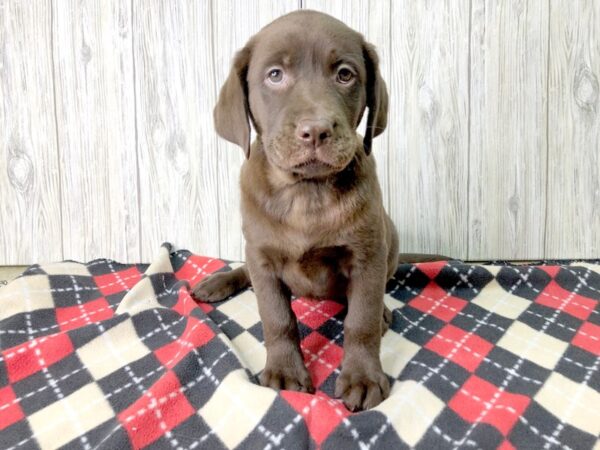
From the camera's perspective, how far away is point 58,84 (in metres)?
2.53

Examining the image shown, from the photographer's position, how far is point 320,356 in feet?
5.50

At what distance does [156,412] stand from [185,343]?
36cm

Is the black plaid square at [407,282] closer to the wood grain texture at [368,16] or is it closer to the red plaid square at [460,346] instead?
the red plaid square at [460,346]

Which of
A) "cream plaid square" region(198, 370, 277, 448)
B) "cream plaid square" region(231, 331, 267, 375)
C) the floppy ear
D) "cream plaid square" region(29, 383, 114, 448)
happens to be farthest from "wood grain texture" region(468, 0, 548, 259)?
"cream plaid square" region(29, 383, 114, 448)

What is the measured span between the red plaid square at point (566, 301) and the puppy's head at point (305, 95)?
3.61 feet

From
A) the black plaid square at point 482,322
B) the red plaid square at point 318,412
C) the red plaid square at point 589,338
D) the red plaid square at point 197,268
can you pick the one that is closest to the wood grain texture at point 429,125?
the black plaid square at point 482,322

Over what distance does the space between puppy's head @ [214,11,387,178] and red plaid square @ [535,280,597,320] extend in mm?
A: 1099

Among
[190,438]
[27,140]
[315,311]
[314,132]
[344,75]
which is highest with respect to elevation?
[344,75]

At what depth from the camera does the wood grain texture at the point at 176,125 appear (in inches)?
97.8

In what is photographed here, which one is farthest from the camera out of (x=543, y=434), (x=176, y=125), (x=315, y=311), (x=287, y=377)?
(x=176, y=125)

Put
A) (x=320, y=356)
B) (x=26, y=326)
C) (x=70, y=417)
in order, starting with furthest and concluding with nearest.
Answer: (x=26, y=326), (x=320, y=356), (x=70, y=417)

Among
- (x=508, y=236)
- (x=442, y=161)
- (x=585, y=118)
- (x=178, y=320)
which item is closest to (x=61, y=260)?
(x=178, y=320)

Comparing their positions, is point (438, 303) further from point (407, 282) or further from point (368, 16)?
point (368, 16)

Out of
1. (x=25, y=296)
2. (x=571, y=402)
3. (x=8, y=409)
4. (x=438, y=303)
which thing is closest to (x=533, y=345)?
(x=571, y=402)
